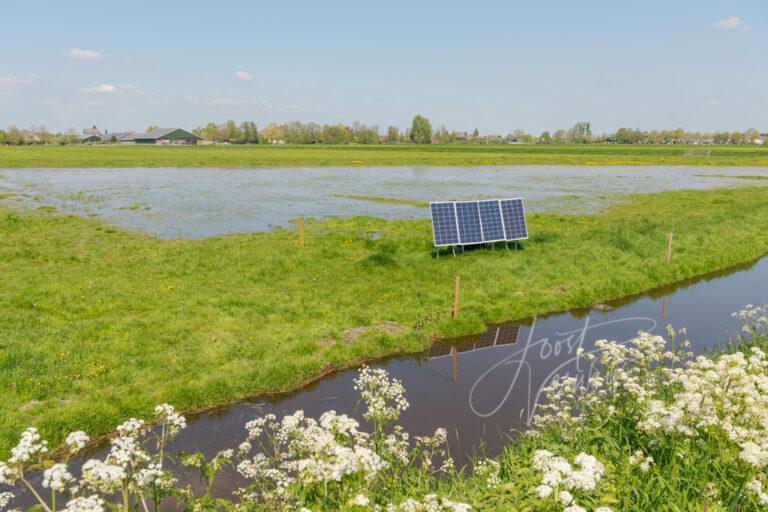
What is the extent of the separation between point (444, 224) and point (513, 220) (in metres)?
3.98

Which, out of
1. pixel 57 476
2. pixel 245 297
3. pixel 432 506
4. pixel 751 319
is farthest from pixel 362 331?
pixel 751 319

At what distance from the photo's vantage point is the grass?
→ 1288 cm

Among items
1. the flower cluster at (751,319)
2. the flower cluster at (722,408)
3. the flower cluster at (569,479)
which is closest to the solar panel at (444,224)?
the flower cluster at (751,319)

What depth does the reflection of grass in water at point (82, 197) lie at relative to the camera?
4620cm

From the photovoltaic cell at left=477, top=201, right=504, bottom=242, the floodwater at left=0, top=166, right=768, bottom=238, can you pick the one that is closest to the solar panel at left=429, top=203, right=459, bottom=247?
the photovoltaic cell at left=477, top=201, right=504, bottom=242

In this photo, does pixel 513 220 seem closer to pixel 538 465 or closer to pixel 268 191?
pixel 538 465

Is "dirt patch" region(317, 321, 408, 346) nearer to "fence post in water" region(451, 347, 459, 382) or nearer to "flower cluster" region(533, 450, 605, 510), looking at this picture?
"fence post in water" region(451, 347, 459, 382)

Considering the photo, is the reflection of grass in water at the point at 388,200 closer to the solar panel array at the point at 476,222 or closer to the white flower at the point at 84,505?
the solar panel array at the point at 476,222

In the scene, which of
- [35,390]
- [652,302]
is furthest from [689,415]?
[652,302]

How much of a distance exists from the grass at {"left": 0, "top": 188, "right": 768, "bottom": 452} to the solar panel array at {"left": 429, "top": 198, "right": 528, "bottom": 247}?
3.03 ft

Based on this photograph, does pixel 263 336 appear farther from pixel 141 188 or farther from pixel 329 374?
pixel 141 188

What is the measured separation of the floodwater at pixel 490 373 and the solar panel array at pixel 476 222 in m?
6.63

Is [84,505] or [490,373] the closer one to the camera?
[84,505]

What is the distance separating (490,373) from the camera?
14484 millimetres
